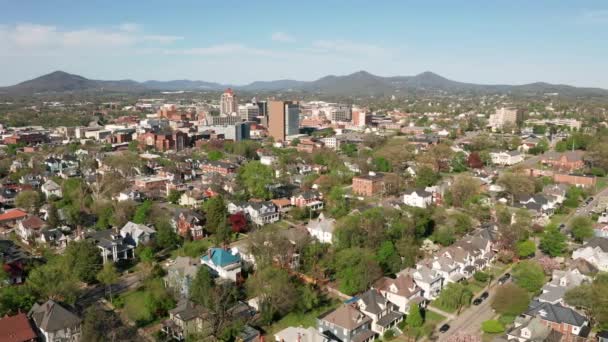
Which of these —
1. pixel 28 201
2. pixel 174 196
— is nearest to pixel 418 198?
pixel 174 196

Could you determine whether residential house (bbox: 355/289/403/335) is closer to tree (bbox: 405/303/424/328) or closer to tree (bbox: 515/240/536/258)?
tree (bbox: 405/303/424/328)

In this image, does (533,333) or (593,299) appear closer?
(533,333)

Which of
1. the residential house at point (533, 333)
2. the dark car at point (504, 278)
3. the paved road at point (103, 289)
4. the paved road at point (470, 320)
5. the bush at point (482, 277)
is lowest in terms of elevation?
the paved road at point (103, 289)

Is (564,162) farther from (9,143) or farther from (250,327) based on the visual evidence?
(9,143)

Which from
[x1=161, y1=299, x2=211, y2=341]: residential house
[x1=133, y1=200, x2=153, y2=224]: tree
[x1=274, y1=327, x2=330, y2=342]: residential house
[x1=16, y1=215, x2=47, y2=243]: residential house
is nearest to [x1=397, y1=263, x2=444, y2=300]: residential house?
[x1=274, y1=327, x2=330, y2=342]: residential house

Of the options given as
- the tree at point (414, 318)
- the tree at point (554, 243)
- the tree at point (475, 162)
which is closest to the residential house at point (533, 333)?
the tree at point (414, 318)

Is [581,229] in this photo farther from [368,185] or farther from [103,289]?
[103,289]

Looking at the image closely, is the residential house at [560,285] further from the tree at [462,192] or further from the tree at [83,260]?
the tree at [83,260]

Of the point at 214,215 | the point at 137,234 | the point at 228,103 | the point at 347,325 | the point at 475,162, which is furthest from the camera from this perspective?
the point at 228,103

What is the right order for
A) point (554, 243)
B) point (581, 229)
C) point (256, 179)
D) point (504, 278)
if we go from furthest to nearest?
point (256, 179) < point (581, 229) < point (554, 243) < point (504, 278)
